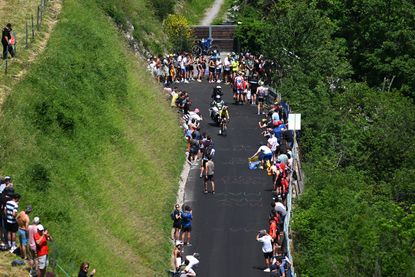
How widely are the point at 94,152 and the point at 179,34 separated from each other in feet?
83.4

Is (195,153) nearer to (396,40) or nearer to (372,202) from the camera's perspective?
(372,202)

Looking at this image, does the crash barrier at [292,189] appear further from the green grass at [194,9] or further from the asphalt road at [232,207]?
the green grass at [194,9]

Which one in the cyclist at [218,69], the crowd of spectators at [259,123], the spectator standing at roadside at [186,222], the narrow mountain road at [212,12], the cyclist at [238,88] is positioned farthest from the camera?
the narrow mountain road at [212,12]

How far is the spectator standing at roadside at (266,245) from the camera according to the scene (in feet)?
107

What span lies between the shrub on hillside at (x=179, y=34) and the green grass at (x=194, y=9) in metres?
6.47

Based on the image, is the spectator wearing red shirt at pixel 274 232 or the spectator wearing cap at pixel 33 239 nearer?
the spectator wearing cap at pixel 33 239

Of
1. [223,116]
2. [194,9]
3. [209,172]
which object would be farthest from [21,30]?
[194,9]

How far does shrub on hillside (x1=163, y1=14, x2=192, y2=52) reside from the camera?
2437 inches

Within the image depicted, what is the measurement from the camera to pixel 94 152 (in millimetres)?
37719

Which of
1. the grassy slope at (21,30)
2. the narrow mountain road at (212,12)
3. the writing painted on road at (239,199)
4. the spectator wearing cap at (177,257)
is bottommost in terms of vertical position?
the narrow mountain road at (212,12)

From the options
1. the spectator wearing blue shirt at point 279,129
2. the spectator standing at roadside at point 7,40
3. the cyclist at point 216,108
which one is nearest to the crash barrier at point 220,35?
the cyclist at point 216,108

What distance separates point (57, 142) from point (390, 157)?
1768 cm

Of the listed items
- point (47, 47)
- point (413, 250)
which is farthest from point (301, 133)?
point (413, 250)

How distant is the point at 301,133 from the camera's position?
46281 mm
